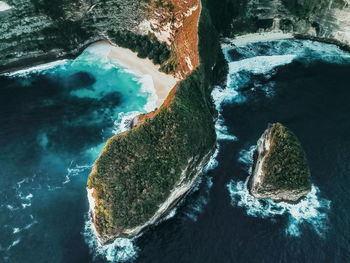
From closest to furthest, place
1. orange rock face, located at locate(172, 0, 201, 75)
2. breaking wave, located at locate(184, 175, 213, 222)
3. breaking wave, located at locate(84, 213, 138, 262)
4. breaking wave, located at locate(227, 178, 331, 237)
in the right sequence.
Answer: breaking wave, located at locate(84, 213, 138, 262) < breaking wave, located at locate(227, 178, 331, 237) < breaking wave, located at locate(184, 175, 213, 222) < orange rock face, located at locate(172, 0, 201, 75)

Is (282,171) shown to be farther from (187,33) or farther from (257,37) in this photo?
(257,37)

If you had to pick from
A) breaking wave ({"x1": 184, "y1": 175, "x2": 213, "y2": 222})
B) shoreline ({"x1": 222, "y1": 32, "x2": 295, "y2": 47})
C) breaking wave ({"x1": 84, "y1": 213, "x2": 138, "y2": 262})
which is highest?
shoreline ({"x1": 222, "y1": 32, "x2": 295, "y2": 47})

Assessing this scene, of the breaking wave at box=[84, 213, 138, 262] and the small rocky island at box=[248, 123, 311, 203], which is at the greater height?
the small rocky island at box=[248, 123, 311, 203]

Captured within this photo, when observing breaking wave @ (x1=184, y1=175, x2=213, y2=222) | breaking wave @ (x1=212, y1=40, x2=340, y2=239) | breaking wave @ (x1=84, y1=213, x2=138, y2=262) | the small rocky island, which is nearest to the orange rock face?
breaking wave @ (x1=212, y1=40, x2=340, y2=239)

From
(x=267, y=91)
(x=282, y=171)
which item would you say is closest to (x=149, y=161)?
(x=282, y=171)

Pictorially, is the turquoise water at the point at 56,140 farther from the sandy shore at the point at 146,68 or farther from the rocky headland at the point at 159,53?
the rocky headland at the point at 159,53

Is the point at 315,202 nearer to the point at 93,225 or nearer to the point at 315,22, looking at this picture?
the point at 93,225

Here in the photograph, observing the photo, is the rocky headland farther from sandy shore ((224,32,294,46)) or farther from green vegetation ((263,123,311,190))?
sandy shore ((224,32,294,46))

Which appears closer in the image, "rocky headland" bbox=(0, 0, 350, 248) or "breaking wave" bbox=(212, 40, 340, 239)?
"rocky headland" bbox=(0, 0, 350, 248)

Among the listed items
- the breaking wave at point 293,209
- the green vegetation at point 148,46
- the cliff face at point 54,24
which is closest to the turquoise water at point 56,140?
the cliff face at point 54,24
